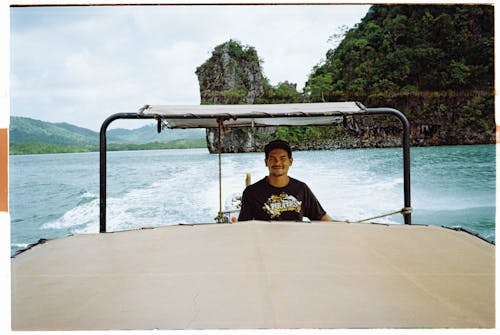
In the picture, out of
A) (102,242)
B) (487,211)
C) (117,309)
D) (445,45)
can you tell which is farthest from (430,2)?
(445,45)

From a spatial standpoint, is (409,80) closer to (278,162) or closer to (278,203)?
(278,162)

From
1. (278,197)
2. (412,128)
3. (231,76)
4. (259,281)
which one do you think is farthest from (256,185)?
(231,76)

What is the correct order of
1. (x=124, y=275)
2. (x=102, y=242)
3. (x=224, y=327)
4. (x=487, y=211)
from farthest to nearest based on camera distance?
(x=487, y=211), (x=102, y=242), (x=124, y=275), (x=224, y=327)

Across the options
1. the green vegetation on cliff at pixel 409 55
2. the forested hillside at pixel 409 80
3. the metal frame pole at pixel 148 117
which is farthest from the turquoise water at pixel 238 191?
the green vegetation on cliff at pixel 409 55

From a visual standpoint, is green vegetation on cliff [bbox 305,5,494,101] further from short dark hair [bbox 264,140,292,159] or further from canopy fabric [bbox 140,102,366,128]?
short dark hair [bbox 264,140,292,159]

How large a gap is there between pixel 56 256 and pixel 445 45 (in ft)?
99.6

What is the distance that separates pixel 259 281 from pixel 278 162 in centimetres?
Result: 148

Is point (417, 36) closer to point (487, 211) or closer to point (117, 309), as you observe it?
point (487, 211)

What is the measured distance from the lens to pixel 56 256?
1254 millimetres

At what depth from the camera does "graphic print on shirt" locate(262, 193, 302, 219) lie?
7.66 feet

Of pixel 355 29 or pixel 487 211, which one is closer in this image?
pixel 487 211

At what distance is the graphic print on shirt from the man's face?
145 millimetres

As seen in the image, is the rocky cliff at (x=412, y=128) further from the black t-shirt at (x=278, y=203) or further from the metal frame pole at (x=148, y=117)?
the black t-shirt at (x=278, y=203)

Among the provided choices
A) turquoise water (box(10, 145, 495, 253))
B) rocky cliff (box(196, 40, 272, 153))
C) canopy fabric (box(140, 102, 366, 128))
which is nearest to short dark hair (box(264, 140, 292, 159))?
canopy fabric (box(140, 102, 366, 128))
